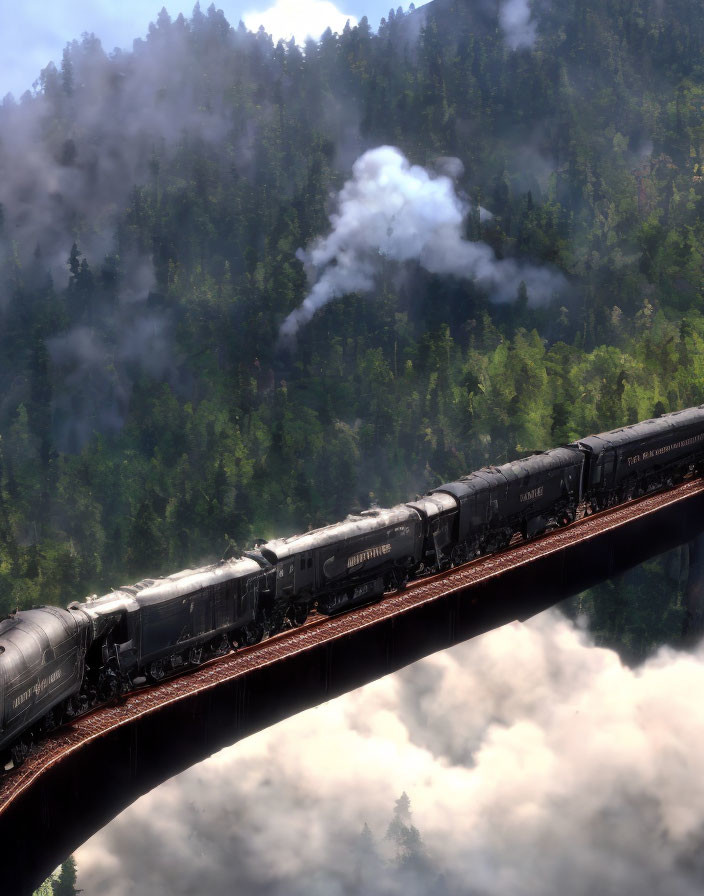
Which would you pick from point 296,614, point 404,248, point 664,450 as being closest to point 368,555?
point 296,614

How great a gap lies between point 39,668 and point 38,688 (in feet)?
1.49

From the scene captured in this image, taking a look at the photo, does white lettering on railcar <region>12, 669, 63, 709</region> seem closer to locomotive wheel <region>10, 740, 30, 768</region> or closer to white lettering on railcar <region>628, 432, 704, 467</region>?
locomotive wheel <region>10, 740, 30, 768</region>

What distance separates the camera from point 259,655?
29.4m

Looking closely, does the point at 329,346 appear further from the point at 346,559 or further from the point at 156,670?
the point at 156,670

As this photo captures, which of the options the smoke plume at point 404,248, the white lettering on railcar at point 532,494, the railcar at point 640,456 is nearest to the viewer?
the white lettering on railcar at point 532,494

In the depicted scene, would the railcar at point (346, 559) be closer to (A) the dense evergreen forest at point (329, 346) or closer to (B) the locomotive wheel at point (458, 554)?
(B) the locomotive wheel at point (458, 554)

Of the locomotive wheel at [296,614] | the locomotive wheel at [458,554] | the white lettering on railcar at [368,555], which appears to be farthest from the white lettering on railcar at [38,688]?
the locomotive wheel at [458,554]

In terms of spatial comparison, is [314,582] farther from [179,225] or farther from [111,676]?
[179,225]

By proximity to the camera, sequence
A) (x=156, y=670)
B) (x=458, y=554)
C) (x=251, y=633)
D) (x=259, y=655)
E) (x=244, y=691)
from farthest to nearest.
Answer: (x=458, y=554)
(x=251, y=633)
(x=259, y=655)
(x=156, y=670)
(x=244, y=691)

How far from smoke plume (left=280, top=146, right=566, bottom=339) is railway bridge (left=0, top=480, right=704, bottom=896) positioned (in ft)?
427

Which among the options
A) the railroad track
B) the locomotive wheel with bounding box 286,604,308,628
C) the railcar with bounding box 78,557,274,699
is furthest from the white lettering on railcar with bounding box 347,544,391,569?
the railcar with bounding box 78,557,274,699

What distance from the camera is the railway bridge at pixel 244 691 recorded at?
69.7ft

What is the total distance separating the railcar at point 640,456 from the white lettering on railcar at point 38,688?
29.0 meters

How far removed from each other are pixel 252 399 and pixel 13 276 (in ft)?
247
